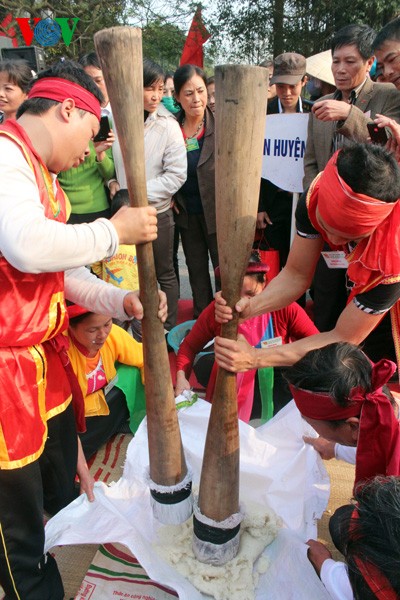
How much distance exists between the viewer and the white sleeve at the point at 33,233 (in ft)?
3.52

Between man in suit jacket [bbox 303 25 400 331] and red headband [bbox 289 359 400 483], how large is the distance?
4.19 ft

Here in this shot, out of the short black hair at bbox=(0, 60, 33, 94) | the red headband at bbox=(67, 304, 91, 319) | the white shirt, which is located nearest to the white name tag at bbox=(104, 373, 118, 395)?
the red headband at bbox=(67, 304, 91, 319)

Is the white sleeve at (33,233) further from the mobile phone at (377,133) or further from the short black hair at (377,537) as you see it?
the mobile phone at (377,133)

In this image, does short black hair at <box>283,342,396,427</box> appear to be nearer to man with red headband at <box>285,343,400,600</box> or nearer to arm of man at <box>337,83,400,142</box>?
man with red headband at <box>285,343,400,600</box>

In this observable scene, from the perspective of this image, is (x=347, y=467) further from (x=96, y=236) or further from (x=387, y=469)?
(x=96, y=236)

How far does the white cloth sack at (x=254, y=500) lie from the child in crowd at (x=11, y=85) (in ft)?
7.68

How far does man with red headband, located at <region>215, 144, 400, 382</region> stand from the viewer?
1.37 meters

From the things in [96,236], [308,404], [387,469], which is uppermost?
[96,236]

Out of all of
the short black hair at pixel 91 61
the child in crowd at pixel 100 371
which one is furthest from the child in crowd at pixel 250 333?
the short black hair at pixel 91 61

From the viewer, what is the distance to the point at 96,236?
1.15 m

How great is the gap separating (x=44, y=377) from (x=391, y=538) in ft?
3.27

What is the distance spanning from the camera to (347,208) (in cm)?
138

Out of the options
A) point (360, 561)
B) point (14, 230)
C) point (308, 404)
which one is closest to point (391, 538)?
point (360, 561)

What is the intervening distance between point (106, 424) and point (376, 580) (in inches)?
66.7
